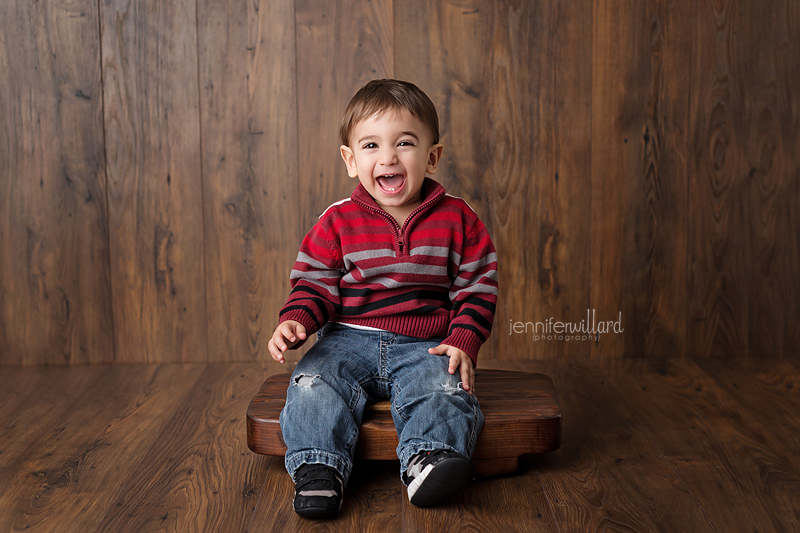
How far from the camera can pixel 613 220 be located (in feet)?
6.09

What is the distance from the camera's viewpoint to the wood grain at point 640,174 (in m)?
1.79

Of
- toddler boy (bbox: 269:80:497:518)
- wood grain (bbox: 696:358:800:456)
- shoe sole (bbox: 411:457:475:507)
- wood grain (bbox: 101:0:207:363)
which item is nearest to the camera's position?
shoe sole (bbox: 411:457:475:507)

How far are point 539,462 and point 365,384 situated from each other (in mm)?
350

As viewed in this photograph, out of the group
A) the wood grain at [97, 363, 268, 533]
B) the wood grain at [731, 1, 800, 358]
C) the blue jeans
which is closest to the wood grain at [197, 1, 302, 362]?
the wood grain at [97, 363, 268, 533]

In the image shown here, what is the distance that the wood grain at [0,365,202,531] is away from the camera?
106cm

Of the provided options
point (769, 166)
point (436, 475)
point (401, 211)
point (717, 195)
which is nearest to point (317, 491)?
point (436, 475)

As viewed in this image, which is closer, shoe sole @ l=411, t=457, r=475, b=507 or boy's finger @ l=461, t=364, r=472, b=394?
shoe sole @ l=411, t=457, r=475, b=507

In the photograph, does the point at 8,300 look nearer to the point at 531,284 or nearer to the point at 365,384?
the point at 365,384

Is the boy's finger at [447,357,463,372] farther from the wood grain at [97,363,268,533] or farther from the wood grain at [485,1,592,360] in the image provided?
the wood grain at [485,1,592,360]

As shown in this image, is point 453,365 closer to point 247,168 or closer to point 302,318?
point 302,318

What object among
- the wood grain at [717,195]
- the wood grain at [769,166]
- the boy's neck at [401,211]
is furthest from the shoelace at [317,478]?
the wood grain at [769,166]

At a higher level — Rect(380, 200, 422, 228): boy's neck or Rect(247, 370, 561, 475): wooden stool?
Rect(380, 200, 422, 228): boy's neck

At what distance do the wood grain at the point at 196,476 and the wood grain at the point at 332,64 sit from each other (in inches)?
26.4

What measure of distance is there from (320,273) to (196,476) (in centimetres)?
42
